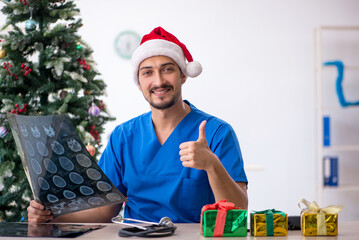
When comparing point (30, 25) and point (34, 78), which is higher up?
point (30, 25)

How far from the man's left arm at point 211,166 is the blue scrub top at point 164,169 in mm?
122

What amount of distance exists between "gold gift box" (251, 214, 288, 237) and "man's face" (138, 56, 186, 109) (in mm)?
700

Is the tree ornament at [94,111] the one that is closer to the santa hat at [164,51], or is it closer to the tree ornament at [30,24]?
the tree ornament at [30,24]

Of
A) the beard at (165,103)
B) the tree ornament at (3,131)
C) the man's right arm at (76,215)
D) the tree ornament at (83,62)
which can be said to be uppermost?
the tree ornament at (83,62)

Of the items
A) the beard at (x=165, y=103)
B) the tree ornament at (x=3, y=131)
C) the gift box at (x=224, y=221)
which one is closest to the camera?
the gift box at (x=224, y=221)

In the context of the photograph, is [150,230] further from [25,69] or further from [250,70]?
[250,70]

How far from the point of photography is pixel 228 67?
14.5 feet

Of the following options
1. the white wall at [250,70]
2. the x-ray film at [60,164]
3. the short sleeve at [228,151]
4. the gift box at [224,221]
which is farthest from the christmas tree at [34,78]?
the white wall at [250,70]

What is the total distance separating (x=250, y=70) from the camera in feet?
14.5

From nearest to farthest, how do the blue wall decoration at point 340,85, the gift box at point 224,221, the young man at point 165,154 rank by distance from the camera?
the gift box at point 224,221 → the young man at point 165,154 → the blue wall decoration at point 340,85

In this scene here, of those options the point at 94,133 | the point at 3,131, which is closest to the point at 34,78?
the point at 3,131

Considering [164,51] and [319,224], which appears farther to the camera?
[164,51]

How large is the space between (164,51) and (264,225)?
2.94ft

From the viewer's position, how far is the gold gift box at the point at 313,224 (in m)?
1.13
